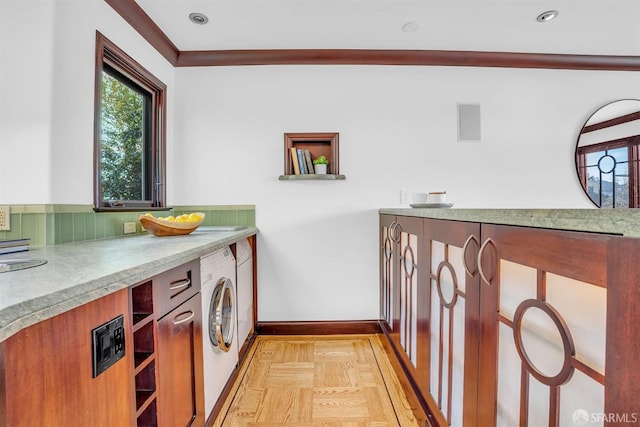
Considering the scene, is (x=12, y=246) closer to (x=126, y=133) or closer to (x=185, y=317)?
(x=185, y=317)

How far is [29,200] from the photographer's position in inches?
53.3

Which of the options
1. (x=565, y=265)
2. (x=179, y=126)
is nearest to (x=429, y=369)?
(x=565, y=265)

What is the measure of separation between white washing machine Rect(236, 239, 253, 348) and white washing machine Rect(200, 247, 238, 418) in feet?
0.61

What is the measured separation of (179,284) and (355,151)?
176 centimetres

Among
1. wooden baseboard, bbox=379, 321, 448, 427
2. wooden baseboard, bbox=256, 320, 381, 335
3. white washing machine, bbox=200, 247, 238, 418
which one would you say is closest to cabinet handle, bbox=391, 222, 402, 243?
wooden baseboard, bbox=379, 321, 448, 427

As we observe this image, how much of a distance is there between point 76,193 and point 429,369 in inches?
75.9

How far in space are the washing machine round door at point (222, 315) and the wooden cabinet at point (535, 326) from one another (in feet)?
3.35

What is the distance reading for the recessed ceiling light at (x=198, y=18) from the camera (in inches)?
76.5

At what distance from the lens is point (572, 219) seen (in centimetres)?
58

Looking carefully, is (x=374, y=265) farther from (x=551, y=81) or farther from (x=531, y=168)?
(x=551, y=81)

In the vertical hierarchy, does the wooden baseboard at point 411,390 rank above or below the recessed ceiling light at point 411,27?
below

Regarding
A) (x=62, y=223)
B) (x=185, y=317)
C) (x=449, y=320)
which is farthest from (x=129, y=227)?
(x=449, y=320)

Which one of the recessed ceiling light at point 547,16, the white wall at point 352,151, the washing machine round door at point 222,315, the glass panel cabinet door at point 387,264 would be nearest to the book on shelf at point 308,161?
the white wall at point 352,151

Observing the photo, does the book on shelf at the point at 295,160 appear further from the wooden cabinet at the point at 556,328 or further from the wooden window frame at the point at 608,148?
the wooden window frame at the point at 608,148
